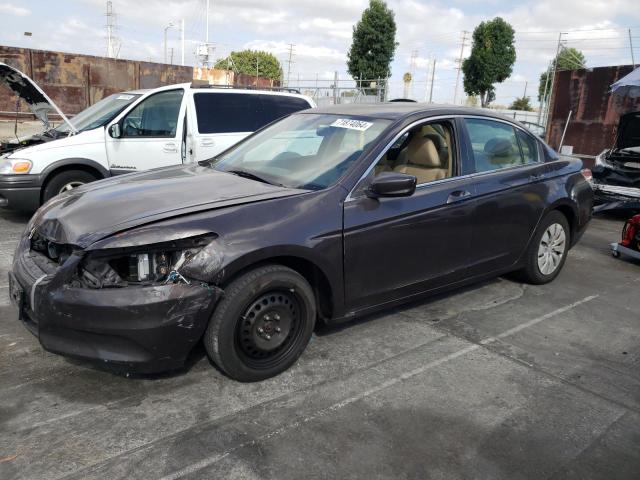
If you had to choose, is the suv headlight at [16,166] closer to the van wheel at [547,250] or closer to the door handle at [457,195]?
the door handle at [457,195]

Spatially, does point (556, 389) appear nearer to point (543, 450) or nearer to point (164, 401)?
point (543, 450)

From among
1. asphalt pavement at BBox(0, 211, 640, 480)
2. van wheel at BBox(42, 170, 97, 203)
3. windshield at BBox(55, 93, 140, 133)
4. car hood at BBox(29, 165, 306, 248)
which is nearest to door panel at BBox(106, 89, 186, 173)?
windshield at BBox(55, 93, 140, 133)

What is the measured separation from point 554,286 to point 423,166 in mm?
2181

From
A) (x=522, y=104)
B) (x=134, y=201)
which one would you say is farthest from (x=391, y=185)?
(x=522, y=104)

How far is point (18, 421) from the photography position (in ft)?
9.32

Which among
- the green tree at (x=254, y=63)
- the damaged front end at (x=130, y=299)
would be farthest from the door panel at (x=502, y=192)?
the green tree at (x=254, y=63)

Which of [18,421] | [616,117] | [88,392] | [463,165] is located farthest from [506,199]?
[616,117]

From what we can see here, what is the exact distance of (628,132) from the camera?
9586mm

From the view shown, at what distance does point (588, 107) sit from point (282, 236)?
15.7 meters

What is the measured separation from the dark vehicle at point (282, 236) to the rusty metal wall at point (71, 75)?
1979 centimetres

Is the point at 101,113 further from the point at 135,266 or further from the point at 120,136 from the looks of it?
the point at 135,266

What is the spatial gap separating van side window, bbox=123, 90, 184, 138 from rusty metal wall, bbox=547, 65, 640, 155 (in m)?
12.8

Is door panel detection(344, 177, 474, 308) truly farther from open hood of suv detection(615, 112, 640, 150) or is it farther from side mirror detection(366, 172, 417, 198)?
open hood of suv detection(615, 112, 640, 150)

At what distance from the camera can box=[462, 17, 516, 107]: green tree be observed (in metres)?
42.7
